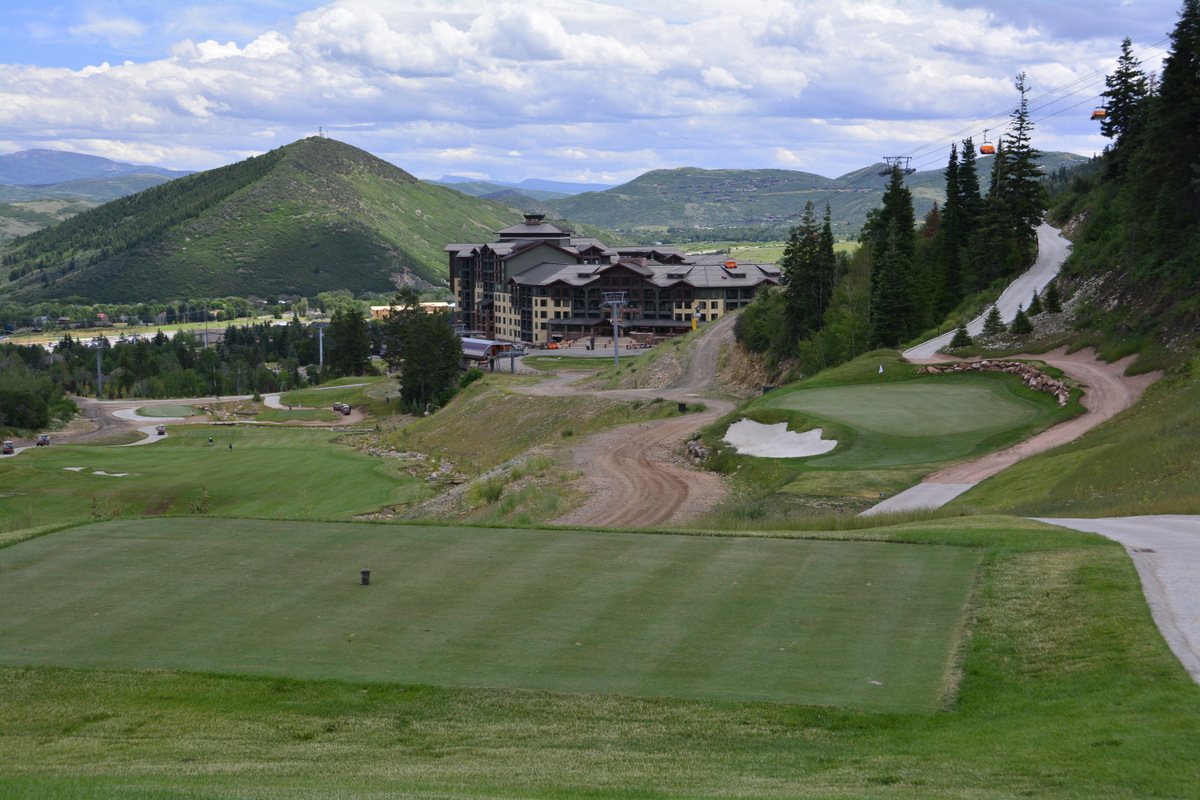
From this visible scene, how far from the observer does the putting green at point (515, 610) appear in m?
14.2

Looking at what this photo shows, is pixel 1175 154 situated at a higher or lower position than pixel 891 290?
higher

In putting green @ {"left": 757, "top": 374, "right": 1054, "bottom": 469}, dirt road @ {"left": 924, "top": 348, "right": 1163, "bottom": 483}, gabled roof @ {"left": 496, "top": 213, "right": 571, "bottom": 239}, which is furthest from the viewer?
gabled roof @ {"left": 496, "top": 213, "right": 571, "bottom": 239}

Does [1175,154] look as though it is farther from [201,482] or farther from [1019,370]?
[201,482]

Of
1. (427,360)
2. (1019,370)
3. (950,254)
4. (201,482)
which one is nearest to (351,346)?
(427,360)

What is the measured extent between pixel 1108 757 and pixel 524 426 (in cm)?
5751

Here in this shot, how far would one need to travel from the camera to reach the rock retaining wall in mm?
43188

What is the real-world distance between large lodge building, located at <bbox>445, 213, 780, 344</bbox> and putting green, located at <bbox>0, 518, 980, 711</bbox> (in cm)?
10024

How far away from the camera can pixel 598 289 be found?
129875 millimetres

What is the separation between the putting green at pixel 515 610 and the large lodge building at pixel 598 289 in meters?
100

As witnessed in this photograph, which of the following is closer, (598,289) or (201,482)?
(201,482)

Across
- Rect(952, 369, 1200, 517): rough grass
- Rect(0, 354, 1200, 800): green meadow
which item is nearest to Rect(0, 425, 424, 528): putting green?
Rect(0, 354, 1200, 800): green meadow

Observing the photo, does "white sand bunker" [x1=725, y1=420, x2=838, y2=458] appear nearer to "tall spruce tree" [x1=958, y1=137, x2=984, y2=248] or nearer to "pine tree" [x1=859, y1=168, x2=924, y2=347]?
"pine tree" [x1=859, y1=168, x2=924, y2=347]

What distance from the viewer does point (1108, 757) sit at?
10.1 m

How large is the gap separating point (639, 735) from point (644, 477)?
27811 mm
